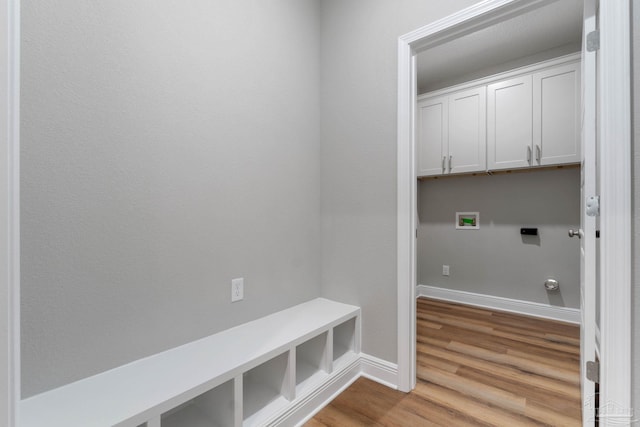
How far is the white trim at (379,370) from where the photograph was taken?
1.73 m

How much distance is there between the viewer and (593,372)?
3.94ft

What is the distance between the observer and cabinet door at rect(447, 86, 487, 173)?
2.95m

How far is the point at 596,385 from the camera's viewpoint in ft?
4.03

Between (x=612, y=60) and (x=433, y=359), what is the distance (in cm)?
188

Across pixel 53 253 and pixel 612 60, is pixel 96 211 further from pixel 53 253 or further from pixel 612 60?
pixel 612 60

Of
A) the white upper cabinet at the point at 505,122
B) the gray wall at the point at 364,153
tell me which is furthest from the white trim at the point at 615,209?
the white upper cabinet at the point at 505,122

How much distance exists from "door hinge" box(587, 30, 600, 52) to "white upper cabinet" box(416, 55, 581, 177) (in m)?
1.61

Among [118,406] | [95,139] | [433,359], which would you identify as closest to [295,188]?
[95,139]

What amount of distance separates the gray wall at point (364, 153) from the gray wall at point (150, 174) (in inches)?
10.6

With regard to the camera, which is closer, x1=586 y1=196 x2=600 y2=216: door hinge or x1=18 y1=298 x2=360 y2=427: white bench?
x1=18 y1=298 x2=360 y2=427: white bench

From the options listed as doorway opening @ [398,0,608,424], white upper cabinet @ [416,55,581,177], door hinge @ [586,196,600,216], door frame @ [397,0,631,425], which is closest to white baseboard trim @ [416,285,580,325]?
doorway opening @ [398,0,608,424]

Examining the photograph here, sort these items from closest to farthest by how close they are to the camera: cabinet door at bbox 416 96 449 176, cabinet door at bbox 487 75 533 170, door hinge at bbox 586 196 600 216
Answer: door hinge at bbox 586 196 600 216 < cabinet door at bbox 487 75 533 170 < cabinet door at bbox 416 96 449 176

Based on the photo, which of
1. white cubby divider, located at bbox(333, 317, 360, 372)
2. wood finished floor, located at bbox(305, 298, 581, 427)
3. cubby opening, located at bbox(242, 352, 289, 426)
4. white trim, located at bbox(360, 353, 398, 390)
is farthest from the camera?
white cubby divider, located at bbox(333, 317, 360, 372)

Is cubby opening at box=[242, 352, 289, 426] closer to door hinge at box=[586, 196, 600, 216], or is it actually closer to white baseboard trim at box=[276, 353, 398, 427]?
white baseboard trim at box=[276, 353, 398, 427]
